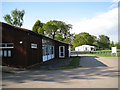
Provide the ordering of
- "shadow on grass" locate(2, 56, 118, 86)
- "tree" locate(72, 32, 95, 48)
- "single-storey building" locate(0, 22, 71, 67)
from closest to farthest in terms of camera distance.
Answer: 1. "shadow on grass" locate(2, 56, 118, 86)
2. "single-storey building" locate(0, 22, 71, 67)
3. "tree" locate(72, 32, 95, 48)

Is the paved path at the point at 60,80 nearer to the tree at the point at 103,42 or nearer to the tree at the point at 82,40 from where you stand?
the tree at the point at 82,40

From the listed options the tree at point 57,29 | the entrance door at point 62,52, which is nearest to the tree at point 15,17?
the tree at point 57,29

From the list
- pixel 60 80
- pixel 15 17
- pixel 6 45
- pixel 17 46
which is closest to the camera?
pixel 60 80

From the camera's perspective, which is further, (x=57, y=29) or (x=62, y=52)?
(x=57, y=29)

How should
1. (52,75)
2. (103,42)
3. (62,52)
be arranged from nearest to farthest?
(52,75) → (62,52) → (103,42)

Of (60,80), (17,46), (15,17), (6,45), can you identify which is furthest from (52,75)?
(15,17)

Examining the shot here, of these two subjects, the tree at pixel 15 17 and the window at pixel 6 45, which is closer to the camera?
the window at pixel 6 45

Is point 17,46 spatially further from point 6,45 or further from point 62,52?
point 62,52

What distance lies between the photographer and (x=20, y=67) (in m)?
11.9

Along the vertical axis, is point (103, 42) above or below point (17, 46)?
above

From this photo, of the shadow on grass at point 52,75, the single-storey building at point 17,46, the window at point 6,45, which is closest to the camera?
the shadow on grass at point 52,75

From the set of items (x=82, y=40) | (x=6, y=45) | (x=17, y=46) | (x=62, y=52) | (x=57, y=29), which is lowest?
(x=62, y=52)

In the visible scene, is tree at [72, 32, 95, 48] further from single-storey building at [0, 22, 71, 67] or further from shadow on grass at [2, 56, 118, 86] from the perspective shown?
shadow on grass at [2, 56, 118, 86]

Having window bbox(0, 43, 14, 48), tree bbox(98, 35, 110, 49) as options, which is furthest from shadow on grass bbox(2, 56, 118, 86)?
tree bbox(98, 35, 110, 49)
